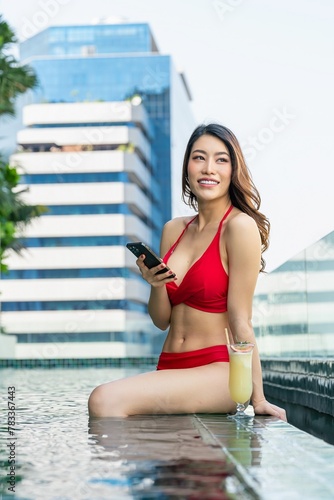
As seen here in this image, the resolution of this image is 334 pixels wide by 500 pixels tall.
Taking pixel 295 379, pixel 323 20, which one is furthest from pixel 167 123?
pixel 295 379

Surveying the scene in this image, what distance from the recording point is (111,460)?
181 centimetres

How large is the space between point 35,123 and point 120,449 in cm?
6041

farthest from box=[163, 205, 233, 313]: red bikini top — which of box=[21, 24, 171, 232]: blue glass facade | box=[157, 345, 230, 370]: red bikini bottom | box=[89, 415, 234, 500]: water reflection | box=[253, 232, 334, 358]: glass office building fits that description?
box=[21, 24, 171, 232]: blue glass facade

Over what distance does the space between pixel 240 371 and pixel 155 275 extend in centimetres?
41

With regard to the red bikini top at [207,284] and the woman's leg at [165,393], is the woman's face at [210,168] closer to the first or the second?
the red bikini top at [207,284]

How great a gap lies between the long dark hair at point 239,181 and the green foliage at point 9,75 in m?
12.7

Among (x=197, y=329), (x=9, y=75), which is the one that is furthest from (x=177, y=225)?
(x=9, y=75)

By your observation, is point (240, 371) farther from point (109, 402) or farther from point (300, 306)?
point (300, 306)

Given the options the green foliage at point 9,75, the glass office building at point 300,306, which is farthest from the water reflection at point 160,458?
the green foliage at point 9,75

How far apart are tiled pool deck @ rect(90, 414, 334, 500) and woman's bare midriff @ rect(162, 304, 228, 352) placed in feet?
1.09

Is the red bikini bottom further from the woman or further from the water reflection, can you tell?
the water reflection

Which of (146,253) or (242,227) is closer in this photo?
(146,253)

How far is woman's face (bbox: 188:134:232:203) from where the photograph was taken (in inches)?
120

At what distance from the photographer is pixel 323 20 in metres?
51.6
